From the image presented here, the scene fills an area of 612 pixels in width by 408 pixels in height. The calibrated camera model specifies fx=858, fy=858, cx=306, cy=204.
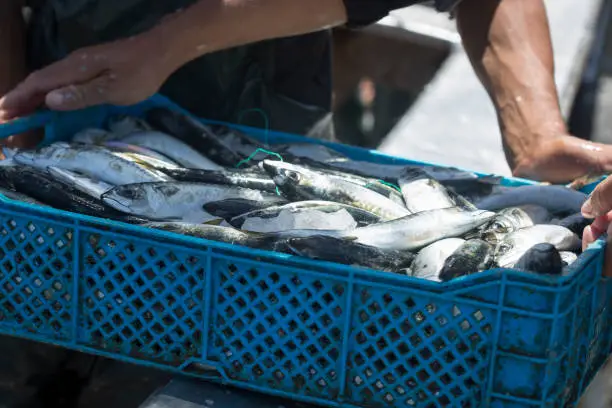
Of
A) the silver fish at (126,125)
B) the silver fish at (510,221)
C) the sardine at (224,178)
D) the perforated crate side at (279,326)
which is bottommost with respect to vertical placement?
the perforated crate side at (279,326)

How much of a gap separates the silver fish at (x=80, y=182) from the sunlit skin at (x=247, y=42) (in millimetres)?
371

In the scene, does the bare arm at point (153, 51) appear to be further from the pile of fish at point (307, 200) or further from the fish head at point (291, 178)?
the fish head at point (291, 178)

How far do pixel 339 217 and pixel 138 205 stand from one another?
555 mm

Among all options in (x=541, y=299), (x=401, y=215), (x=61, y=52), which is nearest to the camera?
(x=541, y=299)

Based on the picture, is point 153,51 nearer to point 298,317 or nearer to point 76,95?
point 76,95

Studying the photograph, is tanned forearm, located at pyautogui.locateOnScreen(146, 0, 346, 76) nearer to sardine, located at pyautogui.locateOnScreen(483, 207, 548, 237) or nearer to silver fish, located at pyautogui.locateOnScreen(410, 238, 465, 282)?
sardine, located at pyautogui.locateOnScreen(483, 207, 548, 237)

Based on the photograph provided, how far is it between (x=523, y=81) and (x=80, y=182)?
1.70 metres

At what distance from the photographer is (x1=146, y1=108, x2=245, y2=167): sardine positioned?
9.86 feet

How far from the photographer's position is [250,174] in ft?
8.88

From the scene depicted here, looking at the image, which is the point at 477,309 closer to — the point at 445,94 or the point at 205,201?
the point at 205,201

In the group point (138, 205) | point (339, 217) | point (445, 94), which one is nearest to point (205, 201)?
point (138, 205)

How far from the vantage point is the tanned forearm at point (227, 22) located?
2.88 metres

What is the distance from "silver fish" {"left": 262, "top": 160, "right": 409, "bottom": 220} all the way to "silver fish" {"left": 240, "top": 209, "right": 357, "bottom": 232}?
0.19 m

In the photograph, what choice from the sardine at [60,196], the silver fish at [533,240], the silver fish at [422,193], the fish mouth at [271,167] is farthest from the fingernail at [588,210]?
the sardine at [60,196]
